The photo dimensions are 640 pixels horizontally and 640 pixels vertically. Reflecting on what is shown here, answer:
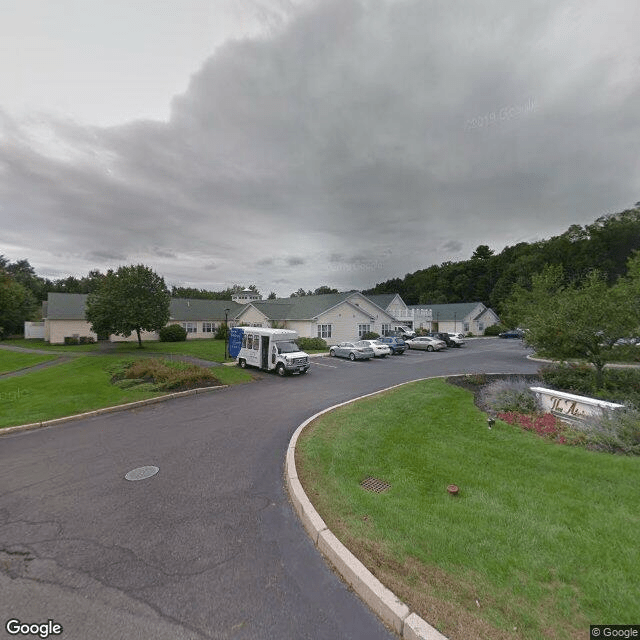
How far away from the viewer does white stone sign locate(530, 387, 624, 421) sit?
29.5 ft

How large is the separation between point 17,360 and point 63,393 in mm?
18780

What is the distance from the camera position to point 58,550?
413 centimetres

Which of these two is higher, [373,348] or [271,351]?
[271,351]

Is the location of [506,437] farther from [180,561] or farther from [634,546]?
[180,561]

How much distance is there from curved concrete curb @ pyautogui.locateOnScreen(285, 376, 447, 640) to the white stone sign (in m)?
9.09

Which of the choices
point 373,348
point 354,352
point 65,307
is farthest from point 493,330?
point 65,307

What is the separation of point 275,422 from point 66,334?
40087 mm

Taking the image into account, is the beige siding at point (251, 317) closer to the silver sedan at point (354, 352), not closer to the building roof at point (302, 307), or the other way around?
the building roof at point (302, 307)

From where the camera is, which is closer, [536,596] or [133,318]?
[536,596]

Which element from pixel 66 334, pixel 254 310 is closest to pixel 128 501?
pixel 254 310

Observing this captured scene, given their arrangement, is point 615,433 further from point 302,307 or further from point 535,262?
point 535,262

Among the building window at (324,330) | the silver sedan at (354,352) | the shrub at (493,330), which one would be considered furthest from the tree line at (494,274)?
the building window at (324,330)

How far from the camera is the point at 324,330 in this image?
112ft

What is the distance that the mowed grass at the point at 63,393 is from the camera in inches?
406
